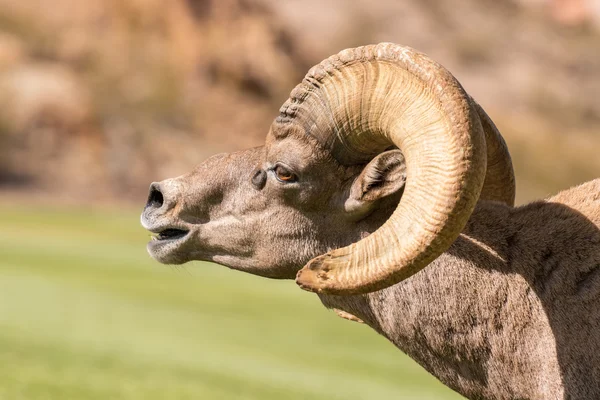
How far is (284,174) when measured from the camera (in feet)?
14.8

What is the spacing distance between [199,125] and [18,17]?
893 cm

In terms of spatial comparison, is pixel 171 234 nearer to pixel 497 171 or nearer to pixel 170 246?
pixel 170 246

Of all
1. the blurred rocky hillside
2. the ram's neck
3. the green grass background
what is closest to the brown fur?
the ram's neck

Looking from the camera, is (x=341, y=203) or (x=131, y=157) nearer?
(x=341, y=203)

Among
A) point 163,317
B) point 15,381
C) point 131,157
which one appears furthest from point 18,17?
point 15,381

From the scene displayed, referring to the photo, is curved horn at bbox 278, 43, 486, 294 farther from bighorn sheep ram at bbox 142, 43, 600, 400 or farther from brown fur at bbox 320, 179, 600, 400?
brown fur at bbox 320, 179, 600, 400

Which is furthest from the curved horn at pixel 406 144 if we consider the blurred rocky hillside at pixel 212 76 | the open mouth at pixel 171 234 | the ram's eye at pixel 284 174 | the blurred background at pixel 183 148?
the blurred rocky hillside at pixel 212 76

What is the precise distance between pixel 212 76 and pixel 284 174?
117 feet

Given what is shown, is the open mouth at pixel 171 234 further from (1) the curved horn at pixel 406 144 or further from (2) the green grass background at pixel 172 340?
(2) the green grass background at pixel 172 340

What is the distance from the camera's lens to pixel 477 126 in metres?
3.73

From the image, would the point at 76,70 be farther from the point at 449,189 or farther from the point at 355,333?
the point at 449,189

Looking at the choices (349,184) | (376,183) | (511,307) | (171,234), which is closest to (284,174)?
(349,184)

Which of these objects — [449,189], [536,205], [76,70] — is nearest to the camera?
[449,189]

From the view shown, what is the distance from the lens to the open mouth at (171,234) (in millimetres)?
4746
